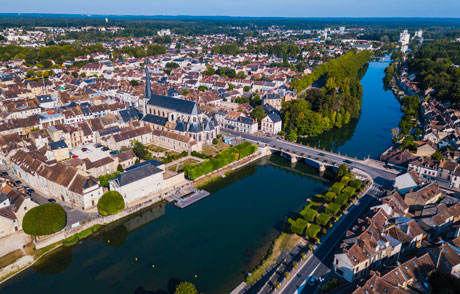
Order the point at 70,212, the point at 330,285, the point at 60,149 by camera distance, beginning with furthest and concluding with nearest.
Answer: the point at 60,149
the point at 70,212
the point at 330,285

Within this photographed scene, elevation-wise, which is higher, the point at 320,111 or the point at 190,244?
the point at 320,111

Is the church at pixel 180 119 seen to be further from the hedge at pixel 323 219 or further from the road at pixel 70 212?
the hedge at pixel 323 219

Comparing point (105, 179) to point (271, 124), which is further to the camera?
point (271, 124)

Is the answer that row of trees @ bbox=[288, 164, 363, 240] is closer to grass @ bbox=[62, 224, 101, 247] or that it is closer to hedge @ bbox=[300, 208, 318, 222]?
hedge @ bbox=[300, 208, 318, 222]

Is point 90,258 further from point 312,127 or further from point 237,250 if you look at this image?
point 312,127

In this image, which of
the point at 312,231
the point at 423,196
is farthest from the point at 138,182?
the point at 423,196

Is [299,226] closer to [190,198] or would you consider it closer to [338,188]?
[338,188]

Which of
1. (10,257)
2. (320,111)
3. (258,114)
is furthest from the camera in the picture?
(320,111)
